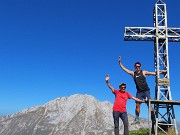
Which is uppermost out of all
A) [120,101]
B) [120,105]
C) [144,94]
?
[144,94]

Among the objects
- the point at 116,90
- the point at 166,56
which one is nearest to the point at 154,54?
the point at 166,56

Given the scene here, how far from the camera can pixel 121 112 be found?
1462 cm

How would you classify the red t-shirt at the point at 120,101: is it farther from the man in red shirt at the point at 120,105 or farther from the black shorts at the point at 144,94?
the black shorts at the point at 144,94

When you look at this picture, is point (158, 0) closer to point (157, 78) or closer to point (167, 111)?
point (157, 78)

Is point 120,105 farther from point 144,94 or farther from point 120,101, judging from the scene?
point 144,94

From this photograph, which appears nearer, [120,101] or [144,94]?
[120,101]

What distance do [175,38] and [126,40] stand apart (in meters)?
3.86

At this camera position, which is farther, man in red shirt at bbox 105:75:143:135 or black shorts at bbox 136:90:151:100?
black shorts at bbox 136:90:151:100

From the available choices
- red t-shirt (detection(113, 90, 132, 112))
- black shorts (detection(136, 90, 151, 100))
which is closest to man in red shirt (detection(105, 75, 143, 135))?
red t-shirt (detection(113, 90, 132, 112))

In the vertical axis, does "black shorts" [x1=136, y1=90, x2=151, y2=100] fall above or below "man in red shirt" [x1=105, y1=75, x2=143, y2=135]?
above

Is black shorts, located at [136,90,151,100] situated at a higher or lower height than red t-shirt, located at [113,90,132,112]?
higher

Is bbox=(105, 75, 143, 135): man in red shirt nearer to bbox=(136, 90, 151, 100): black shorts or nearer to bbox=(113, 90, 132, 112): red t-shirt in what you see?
bbox=(113, 90, 132, 112): red t-shirt

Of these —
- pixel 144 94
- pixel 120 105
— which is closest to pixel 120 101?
pixel 120 105

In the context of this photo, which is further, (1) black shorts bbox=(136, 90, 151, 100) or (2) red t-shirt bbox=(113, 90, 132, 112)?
(1) black shorts bbox=(136, 90, 151, 100)
